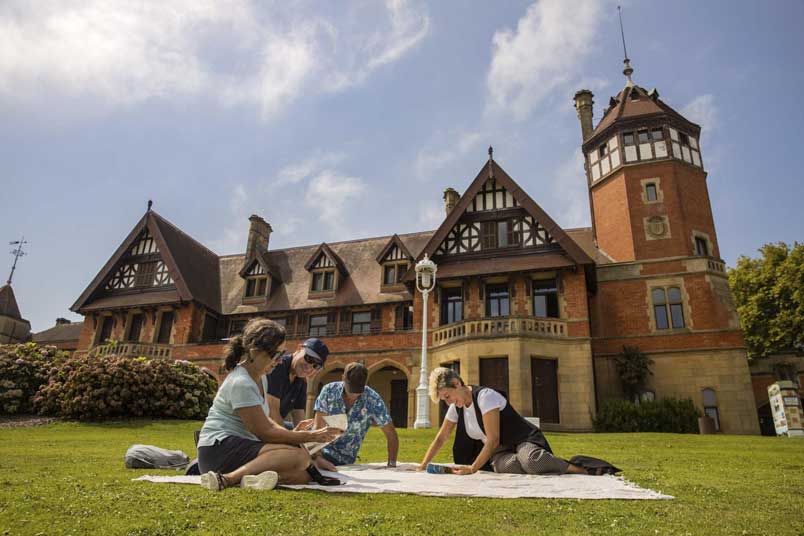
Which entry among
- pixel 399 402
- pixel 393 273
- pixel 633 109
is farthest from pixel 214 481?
pixel 633 109

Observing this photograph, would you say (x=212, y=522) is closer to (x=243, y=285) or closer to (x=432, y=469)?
(x=432, y=469)

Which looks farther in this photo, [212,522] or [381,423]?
[381,423]

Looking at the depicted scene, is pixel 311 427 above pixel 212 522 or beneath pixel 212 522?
above

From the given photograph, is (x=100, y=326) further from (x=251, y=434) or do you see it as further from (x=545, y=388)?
(x=251, y=434)

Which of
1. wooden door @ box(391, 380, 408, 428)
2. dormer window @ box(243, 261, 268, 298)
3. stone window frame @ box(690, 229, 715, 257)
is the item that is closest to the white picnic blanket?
wooden door @ box(391, 380, 408, 428)

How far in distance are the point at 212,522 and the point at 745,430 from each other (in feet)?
71.1

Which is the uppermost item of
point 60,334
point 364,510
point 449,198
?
point 449,198

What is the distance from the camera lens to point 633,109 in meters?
26.0

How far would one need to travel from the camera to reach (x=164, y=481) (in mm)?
4938

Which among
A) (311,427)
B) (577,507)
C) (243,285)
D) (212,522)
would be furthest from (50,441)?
(243,285)

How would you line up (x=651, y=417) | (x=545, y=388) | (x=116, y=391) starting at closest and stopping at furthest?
(x=116, y=391), (x=651, y=417), (x=545, y=388)

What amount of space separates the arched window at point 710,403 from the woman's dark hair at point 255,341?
20.7 meters

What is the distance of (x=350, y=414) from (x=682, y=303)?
19499mm

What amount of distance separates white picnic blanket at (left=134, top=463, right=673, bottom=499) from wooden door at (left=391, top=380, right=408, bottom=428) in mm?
19422
